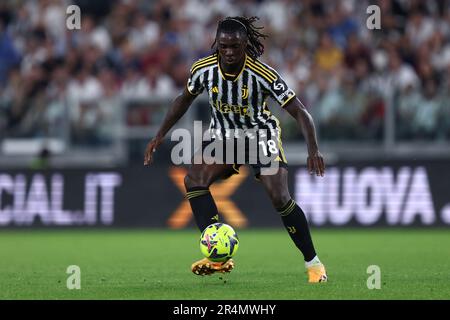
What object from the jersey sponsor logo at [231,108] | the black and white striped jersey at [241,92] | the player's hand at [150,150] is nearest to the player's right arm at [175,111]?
the player's hand at [150,150]

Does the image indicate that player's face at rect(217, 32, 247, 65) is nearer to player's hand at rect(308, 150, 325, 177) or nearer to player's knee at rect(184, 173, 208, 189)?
player's hand at rect(308, 150, 325, 177)

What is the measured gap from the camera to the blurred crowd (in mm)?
17969

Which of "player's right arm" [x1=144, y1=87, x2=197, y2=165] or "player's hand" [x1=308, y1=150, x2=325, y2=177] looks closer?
"player's hand" [x1=308, y1=150, x2=325, y2=177]

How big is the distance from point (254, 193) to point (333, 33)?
4.12 m

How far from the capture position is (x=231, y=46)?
29.5 ft

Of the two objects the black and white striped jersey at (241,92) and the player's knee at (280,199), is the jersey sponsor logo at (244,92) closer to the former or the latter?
the black and white striped jersey at (241,92)

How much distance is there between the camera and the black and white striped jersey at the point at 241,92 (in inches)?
363

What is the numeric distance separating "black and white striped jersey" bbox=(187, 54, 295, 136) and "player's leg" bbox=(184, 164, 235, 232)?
0.34m

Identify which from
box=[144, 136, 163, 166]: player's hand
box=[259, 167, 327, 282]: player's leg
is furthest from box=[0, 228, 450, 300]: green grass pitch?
box=[144, 136, 163, 166]: player's hand

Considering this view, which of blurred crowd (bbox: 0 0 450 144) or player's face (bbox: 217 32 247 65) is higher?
blurred crowd (bbox: 0 0 450 144)

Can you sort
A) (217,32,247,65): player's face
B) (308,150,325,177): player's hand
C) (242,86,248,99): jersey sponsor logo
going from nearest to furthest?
(308,150,325,177): player's hand → (217,32,247,65): player's face → (242,86,248,99): jersey sponsor logo

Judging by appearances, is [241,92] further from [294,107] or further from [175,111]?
[175,111]

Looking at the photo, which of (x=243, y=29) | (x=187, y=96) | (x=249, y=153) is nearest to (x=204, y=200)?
(x=249, y=153)

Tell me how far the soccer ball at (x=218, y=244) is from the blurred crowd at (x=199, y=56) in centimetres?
863
